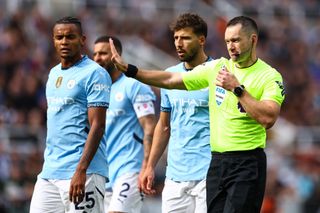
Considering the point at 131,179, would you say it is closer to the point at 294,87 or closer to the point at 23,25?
the point at 23,25

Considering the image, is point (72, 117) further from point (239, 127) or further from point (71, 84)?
point (239, 127)

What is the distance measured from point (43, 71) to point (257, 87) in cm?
1126

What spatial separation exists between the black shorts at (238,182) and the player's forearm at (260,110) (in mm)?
453

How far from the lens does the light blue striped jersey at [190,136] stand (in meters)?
11.1

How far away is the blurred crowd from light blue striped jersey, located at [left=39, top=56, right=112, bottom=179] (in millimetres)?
6971

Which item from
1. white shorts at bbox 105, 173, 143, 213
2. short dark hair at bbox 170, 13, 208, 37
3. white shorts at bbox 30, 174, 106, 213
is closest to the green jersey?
short dark hair at bbox 170, 13, 208, 37

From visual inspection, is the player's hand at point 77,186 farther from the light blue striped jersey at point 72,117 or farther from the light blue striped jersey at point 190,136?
the light blue striped jersey at point 190,136

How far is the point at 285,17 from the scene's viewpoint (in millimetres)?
29938

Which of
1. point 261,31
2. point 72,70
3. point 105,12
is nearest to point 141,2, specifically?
point 105,12

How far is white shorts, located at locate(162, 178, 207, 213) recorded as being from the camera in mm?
10953

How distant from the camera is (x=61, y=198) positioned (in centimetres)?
1047

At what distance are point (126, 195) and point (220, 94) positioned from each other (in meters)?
2.88

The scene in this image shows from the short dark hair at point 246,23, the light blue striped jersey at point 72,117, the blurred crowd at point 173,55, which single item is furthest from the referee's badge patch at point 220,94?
the blurred crowd at point 173,55

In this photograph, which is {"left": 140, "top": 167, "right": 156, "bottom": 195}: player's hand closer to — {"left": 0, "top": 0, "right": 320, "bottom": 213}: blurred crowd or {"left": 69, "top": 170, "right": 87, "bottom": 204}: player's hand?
{"left": 69, "top": 170, "right": 87, "bottom": 204}: player's hand
